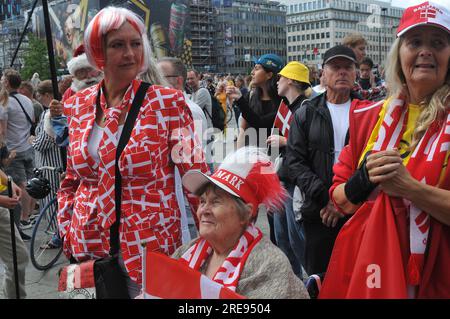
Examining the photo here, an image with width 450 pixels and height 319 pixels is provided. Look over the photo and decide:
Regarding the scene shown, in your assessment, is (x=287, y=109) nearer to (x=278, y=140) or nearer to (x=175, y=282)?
(x=278, y=140)

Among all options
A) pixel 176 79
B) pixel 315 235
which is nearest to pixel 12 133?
pixel 176 79

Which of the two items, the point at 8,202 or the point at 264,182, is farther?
the point at 8,202

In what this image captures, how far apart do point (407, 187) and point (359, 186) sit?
0.20 m

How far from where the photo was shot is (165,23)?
6562 centimetres

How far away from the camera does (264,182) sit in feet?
7.13

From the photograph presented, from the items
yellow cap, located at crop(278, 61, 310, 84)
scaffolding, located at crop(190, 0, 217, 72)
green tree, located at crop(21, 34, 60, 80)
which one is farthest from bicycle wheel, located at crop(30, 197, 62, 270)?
scaffolding, located at crop(190, 0, 217, 72)

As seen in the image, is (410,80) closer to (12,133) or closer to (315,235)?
(315,235)

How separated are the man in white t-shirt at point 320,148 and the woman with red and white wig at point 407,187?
4.26ft

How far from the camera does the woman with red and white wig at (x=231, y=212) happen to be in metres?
2.02

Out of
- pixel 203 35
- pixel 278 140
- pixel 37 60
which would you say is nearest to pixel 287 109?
pixel 278 140

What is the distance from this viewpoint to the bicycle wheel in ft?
A: 17.7

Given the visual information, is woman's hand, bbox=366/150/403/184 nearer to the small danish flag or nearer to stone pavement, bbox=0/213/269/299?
the small danish flag

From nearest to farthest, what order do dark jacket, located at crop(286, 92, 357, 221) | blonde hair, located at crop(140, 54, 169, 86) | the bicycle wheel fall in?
blonde hair, located at crop(140, 54, 169, 86)
dark jacket, located at crop(286, 92, 357, 221)
the bicycle wheel

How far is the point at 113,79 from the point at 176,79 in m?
2.22
